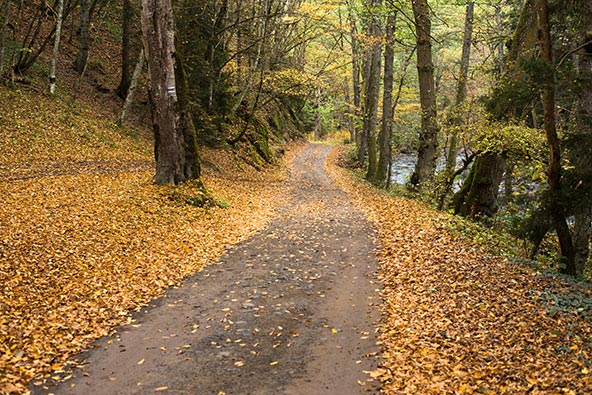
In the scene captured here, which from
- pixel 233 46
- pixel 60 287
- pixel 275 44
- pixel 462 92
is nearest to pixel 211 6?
pixel 233 46

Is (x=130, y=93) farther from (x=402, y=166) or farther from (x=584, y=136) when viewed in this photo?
(x=402, y=166)

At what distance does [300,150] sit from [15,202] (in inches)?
1248

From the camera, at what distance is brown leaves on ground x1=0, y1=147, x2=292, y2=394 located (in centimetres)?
602

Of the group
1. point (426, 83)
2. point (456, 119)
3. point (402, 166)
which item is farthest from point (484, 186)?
point (402, 166)

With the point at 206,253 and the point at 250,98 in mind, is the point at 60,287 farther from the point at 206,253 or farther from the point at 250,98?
the point at 250,98

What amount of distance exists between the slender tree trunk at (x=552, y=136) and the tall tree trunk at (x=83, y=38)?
22.5 metres

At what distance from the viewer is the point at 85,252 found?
8.52 meters

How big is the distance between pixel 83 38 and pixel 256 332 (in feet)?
74.9

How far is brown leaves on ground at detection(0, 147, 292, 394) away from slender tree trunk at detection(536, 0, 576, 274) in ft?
22.7

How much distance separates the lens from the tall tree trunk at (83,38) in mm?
23656

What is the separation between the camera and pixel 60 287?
7.29m

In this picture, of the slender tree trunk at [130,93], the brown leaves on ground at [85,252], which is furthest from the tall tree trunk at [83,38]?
the brown leaves on ground at [85,252]

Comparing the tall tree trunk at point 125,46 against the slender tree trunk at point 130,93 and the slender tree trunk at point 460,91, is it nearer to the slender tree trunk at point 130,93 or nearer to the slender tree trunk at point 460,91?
the slender tree trunk at point 130,93

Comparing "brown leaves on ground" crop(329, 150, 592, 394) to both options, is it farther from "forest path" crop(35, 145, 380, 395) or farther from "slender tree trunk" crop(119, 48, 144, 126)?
"slender tree trunk" crop(119, 48, 144, 126)
